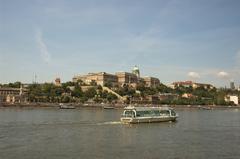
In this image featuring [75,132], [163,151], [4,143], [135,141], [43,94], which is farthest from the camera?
[43,94]

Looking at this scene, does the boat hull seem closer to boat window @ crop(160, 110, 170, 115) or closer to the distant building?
boat window @ crop(160, 110, 170, 115)

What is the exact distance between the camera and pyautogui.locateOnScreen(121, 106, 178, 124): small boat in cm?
5809

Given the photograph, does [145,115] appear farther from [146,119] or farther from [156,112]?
[156,112]

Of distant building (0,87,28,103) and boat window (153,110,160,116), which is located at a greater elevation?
distant building (0,87,28,103)

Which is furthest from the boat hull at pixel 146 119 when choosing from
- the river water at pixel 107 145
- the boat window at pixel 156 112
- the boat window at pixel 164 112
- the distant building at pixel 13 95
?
the distant building at pixel 13 95

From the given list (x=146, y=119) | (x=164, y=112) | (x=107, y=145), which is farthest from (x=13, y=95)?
(x=107, y=145)

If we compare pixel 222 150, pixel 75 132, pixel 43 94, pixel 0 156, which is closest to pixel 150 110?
pixel 75 132

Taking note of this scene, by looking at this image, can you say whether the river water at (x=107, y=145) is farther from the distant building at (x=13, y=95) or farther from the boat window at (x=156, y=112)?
the distant building at (x=13, y=95)

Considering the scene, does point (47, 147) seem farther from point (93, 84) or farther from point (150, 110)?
point (93, 84)

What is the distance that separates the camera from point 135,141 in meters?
38.1

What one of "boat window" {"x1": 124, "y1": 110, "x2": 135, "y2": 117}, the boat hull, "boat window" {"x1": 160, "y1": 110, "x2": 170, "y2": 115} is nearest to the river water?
the boat hull

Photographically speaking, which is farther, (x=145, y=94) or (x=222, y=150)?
(x=145, y=94)

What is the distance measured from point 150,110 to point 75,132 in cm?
2119

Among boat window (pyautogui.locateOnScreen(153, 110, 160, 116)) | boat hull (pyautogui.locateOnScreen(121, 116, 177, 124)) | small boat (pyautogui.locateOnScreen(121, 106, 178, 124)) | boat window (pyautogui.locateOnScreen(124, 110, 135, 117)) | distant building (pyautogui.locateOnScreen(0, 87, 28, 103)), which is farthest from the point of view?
distant building (pyautogui.locateOnScreen(0, 87, 28, 103))
